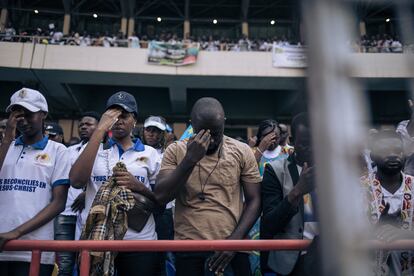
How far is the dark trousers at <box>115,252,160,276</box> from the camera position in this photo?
1.89m

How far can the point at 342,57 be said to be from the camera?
0.47 meters

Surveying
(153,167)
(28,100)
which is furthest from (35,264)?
(28,100)

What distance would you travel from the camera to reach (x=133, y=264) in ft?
6.22

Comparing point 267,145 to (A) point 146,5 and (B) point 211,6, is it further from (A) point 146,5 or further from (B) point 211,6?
(B) point 211,6

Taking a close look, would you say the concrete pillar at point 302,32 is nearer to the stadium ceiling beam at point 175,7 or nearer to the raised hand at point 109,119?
the raised hand at point 109,119

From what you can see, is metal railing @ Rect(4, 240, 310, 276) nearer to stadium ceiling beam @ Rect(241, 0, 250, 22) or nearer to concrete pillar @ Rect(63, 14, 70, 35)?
stadium ceiling beam @ Rect(241, 0, 250, 22)

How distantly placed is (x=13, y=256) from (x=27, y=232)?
0.17 m

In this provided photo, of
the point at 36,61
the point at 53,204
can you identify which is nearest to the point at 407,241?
the point at 53,204

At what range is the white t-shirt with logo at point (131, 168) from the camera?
205 cm

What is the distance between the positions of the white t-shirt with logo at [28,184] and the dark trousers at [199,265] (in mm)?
700

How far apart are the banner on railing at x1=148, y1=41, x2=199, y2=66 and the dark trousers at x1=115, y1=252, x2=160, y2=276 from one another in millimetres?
10285

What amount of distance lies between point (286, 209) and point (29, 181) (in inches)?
53.3

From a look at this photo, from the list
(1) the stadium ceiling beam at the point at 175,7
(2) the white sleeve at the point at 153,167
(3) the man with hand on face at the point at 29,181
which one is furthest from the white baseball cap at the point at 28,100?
(1) the stadium ceiling beam at the point at 175,7

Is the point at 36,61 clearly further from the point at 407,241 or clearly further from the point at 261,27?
the point at 407,241
